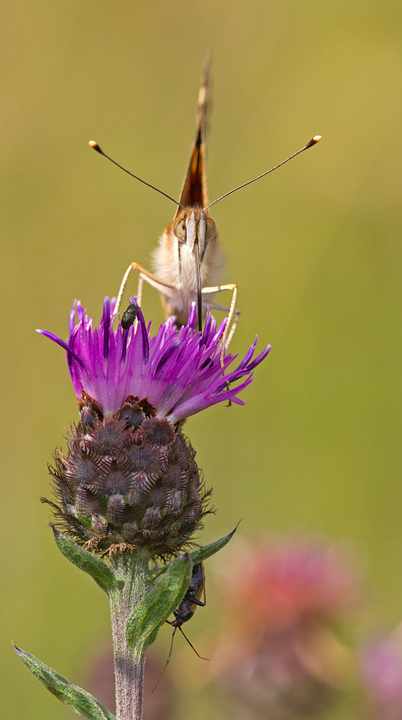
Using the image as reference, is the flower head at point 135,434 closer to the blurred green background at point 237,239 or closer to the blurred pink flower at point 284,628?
the blurred pink flower at point 284,628

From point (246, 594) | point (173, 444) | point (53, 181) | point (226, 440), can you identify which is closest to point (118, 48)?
point (53, 181)

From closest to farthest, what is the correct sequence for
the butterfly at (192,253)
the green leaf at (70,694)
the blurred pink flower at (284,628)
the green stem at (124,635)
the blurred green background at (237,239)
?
the green leaf at (70,694), the green stem at (124,635), the butterfly at (192,253), the blurred pink flower at (284,628), the blurred green background at (237,239)

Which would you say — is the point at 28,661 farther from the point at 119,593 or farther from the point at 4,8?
the point at 4,8

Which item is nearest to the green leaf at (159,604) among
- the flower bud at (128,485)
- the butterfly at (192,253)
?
the flower bud at (128,485)

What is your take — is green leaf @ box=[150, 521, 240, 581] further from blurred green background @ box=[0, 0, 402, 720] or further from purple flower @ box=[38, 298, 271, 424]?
blurred green background @ box=[0, 0, 402, 720]

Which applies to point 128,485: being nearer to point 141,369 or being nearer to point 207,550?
point 207,550

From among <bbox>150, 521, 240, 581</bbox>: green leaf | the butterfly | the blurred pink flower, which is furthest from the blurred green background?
<bbox>150, 521, 240, 581</bbox>: green leaf
